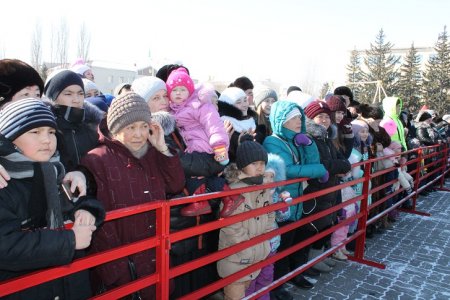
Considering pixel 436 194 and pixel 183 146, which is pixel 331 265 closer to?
pixel 183 146

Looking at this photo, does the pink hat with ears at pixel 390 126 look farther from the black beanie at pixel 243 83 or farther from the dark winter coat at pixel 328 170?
the black beanie at pixel 243 83

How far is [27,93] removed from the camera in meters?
2.63

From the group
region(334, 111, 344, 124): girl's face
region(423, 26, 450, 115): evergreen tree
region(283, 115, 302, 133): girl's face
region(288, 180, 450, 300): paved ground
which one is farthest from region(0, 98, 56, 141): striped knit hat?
region(423, 26, 450, 115): evergreen tree

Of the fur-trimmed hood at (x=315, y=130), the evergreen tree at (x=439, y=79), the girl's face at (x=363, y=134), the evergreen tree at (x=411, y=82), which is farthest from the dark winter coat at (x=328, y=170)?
the evergreen tree at (x=439, y=79)

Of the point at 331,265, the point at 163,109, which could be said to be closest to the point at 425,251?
the point at 331,265

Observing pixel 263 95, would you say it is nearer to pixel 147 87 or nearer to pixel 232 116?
pixel 232 116

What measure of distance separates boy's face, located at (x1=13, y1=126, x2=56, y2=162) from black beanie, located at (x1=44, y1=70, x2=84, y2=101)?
1.05 metres

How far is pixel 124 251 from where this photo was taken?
2051 millimetres

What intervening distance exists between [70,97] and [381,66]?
47256 mm

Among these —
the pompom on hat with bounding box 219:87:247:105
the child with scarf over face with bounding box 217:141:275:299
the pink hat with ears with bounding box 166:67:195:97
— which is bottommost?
the child with scarf over face with bounding box 217:141:275:299

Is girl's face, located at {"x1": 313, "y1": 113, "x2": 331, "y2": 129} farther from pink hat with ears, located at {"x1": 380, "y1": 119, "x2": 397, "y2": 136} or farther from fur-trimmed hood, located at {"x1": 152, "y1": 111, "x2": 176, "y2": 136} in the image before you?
pink hat with ears, located at {"x1": 380, "y1": 119, "x2": 397, "y2": 136}

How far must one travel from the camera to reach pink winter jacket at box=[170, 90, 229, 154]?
113 inches

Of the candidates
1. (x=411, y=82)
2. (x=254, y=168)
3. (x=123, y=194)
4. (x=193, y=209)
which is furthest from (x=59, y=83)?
(x=411, y=82)

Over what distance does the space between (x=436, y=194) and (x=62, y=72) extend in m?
9.34
